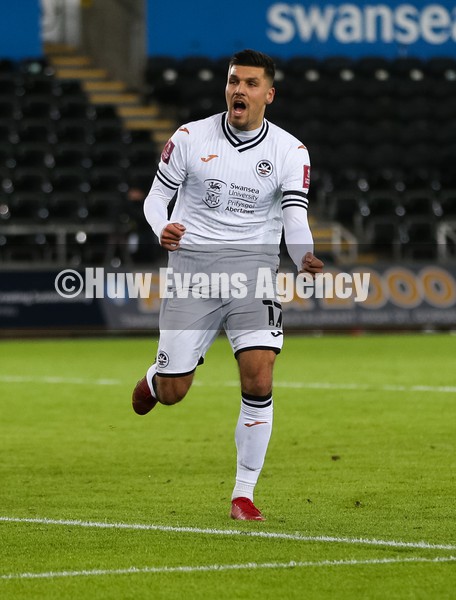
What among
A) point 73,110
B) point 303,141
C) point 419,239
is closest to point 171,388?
point 419,239

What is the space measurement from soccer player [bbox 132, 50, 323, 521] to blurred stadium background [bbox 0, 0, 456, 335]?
51.5 feet

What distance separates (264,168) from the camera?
7.91 meters

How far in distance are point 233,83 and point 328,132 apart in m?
23.4

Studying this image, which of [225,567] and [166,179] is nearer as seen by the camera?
[225,567]

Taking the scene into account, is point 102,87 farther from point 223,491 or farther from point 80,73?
point 223,491

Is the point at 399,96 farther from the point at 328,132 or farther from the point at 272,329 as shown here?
the point at 272,329

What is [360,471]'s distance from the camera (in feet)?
Answer: 31.2

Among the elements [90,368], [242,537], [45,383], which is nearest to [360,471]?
[242,537]

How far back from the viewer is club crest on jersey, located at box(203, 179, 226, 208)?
26.0 feet

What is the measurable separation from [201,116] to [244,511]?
2339 cm

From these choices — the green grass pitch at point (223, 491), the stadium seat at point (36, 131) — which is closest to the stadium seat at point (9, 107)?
the stadium seat at point (36, 131)

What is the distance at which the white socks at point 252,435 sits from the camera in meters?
7.73

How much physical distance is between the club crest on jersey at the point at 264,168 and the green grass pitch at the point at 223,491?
79.8 inches

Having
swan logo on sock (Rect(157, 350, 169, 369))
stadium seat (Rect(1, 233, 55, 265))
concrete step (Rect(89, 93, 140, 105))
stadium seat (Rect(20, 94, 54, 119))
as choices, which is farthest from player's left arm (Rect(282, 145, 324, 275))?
concrete step (Rect(89, 93, 140, 105))
